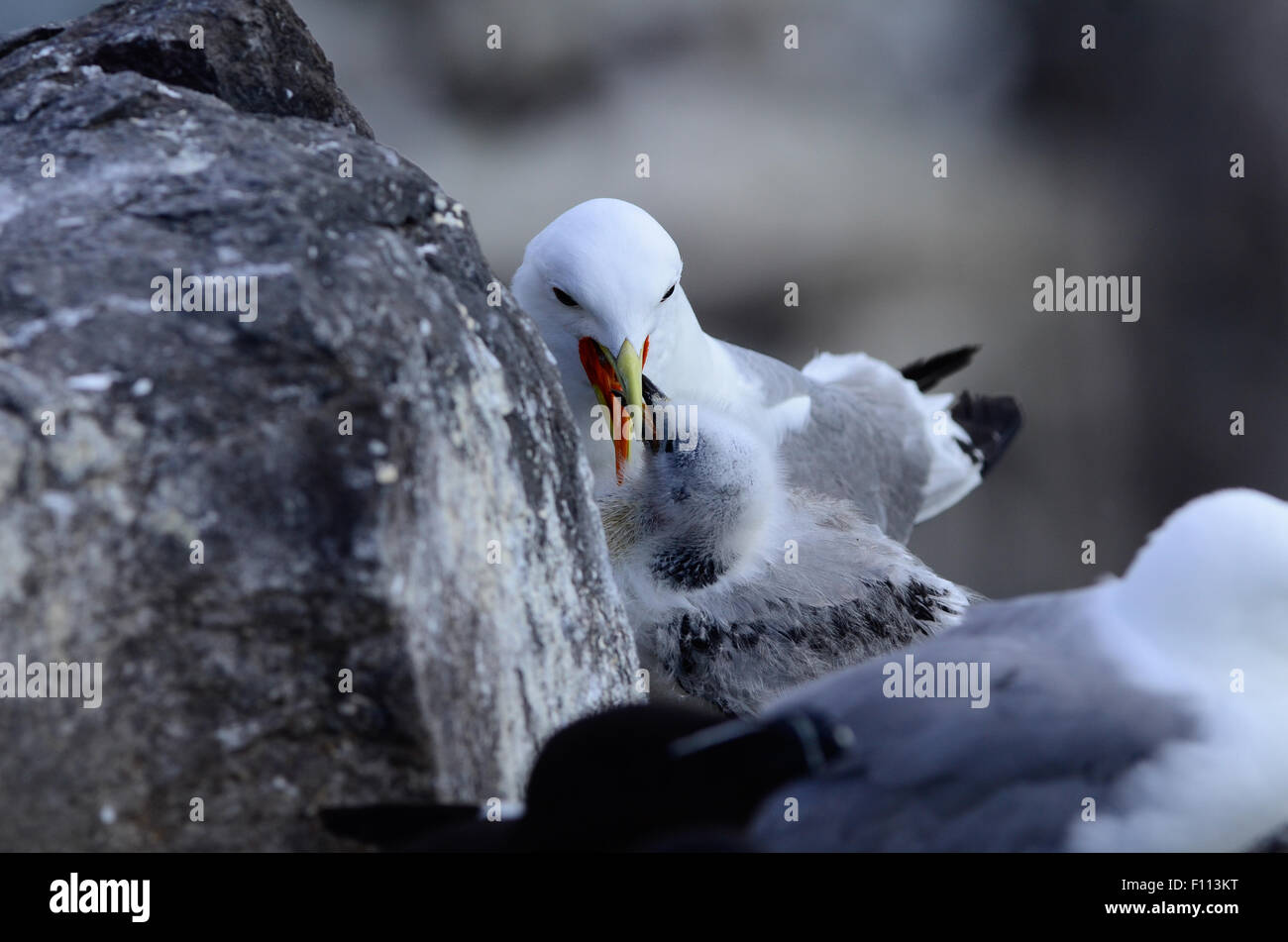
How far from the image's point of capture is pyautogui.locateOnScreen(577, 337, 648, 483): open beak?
1.85m

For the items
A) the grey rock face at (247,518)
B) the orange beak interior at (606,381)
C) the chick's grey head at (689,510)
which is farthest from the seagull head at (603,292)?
the grey rock face at (247,518)

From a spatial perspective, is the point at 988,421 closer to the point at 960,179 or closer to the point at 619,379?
the point at 960,179

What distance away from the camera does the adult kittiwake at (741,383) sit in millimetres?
1975

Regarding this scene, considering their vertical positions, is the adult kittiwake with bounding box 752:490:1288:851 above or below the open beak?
below

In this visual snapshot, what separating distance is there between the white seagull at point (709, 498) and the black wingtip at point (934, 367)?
0.80 m

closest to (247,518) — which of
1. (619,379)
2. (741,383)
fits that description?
(619,379)

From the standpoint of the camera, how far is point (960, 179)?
13.5 ft

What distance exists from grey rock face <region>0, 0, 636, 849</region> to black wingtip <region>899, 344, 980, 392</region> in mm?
2064

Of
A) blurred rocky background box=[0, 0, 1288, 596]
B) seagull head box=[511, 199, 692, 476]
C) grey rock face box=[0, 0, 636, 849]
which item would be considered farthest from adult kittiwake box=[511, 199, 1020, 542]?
blurred rocky background box=[0, 0, 1288, 596]

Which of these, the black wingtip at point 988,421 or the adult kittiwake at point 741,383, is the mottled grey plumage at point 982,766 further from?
the black wingtip at point 988,421

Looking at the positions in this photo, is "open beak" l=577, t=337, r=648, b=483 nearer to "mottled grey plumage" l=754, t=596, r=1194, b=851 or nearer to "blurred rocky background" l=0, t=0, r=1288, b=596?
"mottled grey plumage" l=754, t=596, r=1194, b=851

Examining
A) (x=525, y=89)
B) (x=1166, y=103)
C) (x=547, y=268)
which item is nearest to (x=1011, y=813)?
(x=547, y=268)

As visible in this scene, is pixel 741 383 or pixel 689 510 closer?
pixel 689 510

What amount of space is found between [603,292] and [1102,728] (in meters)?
1.11
